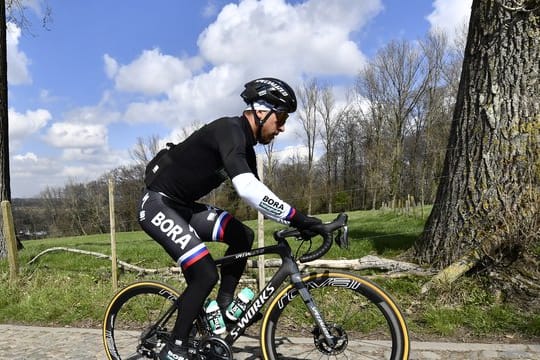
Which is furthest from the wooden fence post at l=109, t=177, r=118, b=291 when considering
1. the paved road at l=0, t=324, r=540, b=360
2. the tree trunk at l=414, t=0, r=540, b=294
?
the tree trunk at l=414, t=0, r=540, b=294

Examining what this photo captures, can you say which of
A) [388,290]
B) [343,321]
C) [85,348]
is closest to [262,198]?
[343,321]

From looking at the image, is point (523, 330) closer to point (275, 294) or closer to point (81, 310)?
point (275, 294)

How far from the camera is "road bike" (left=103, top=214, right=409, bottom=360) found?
2777 mm

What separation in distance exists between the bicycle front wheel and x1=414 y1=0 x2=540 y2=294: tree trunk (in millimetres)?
2135

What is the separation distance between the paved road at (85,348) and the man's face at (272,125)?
6.74ft

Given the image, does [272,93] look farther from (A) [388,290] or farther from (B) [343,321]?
(A) [388,290]

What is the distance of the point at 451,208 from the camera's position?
5.35 metres

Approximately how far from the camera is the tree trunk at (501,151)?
15.9ft

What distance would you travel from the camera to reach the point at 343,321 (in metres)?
3.61

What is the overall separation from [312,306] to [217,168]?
117 cm

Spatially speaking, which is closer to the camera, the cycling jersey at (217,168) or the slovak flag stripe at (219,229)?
the cycling jersey at (217,168)

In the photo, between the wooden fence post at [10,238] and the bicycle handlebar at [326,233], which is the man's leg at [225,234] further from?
the wooden fence post at [10,238]

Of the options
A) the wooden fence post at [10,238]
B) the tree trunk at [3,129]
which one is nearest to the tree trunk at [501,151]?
the wooden fence post at [10,238]

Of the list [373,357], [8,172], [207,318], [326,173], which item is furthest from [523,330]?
[326,173]
